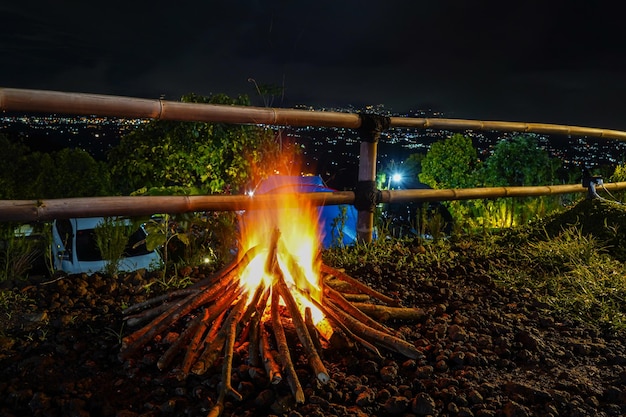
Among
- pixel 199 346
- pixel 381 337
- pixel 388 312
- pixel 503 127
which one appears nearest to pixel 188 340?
pixel 199 346

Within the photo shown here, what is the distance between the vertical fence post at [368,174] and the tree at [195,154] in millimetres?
2764

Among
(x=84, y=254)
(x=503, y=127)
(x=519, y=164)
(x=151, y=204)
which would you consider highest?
(x=503, y=127)

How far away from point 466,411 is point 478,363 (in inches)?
16.6

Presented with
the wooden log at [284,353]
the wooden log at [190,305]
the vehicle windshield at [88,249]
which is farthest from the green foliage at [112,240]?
the vehicle windshield at [88,249]

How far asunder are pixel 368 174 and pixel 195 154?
135 inches

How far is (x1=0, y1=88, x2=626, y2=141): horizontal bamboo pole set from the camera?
8.77ft

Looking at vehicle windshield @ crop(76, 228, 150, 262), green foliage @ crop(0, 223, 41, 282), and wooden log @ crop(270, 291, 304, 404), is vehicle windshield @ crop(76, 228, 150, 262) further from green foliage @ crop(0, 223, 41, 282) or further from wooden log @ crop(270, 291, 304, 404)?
wooden log @ crop(270, 291, 304, 404)

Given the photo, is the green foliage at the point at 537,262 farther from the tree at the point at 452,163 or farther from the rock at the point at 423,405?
the tree at the point at 452,163

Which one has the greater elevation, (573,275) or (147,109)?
(147,109)

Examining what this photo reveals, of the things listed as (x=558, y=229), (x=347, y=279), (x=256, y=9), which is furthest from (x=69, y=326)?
(x=558, y=229)

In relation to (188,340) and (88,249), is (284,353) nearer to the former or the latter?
(188,340)

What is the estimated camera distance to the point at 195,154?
687cm

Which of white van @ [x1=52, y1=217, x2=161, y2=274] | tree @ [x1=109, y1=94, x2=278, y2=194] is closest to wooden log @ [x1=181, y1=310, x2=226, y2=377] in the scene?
white van @ [x1=52, y1=217, x2=161, y2=274]

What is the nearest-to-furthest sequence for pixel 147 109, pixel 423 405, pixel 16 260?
pixel 423 405
pixel 147 109
pixel 16 260
